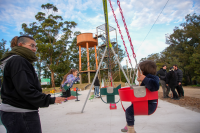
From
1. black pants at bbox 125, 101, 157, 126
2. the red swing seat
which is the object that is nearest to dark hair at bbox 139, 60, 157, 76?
the red swing seat

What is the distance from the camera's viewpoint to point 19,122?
1.25 metres

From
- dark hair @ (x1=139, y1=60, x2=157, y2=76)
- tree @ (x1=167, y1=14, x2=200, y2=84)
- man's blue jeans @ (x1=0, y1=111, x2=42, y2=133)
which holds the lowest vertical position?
man's blue jeans @ (x1=0, y1=111, x2=42, y2=133)

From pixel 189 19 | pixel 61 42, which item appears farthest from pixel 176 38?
pixel 61 42

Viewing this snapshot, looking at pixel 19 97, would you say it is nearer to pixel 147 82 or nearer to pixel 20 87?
pixel 20 87

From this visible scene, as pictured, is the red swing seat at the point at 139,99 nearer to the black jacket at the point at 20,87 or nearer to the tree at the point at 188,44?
the black jacket at the point at 20,87

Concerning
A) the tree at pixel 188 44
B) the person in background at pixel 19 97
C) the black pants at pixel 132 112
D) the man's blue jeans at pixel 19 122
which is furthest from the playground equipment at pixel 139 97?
the tree at pixel 188 44

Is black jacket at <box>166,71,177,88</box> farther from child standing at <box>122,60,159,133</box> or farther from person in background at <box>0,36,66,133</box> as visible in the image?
person in background at <box>0,36,66,133</box>

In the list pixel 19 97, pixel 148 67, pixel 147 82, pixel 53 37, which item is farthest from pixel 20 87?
pixel 53 37

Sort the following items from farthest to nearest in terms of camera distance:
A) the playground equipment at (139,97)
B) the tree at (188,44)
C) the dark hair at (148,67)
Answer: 1. the tree at (188,44)
2. the dark hair at (148,67)
3. the playground equipment at (139,97)

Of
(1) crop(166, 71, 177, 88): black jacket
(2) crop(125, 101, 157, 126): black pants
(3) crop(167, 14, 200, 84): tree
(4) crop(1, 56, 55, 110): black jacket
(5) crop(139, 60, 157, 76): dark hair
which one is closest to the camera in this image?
(4) crop(1, 56, 55, 110): black jacket

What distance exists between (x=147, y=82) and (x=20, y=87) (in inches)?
60.8

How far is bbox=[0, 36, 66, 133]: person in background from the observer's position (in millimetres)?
1230

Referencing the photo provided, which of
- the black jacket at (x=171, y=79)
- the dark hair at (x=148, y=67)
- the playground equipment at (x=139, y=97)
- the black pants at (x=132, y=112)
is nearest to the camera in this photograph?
the playground equipment at (x=139, y=97)

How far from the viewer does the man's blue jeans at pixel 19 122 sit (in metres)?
1.23
